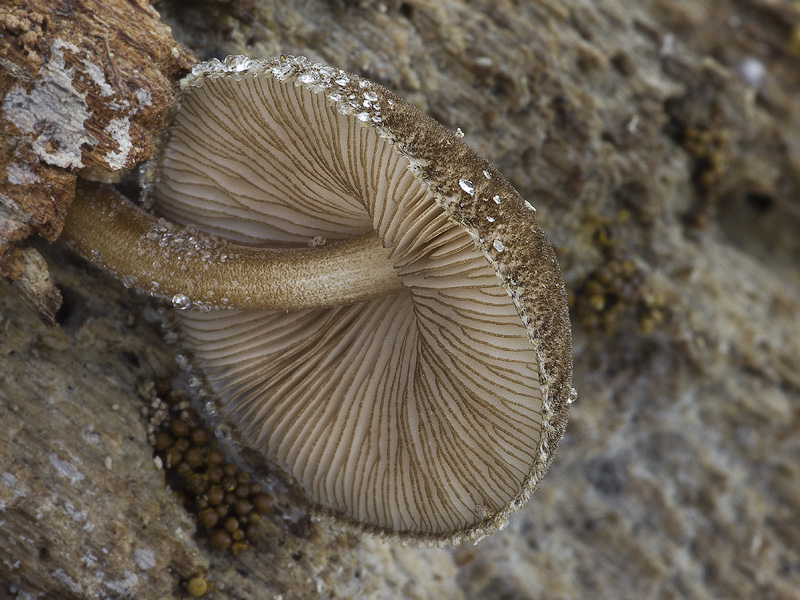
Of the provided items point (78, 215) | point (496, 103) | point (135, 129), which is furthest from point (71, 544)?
point (496, 103)

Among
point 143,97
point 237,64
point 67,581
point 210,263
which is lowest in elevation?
point 67,581

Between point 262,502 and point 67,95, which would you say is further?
point 262,502

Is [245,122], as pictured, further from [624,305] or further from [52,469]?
[624,305]

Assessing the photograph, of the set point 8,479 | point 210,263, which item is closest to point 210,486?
point 8,479

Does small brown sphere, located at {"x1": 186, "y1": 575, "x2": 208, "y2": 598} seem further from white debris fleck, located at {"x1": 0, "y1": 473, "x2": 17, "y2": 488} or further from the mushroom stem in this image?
the mushroom stem

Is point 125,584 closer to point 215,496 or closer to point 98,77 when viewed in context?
point 215,496

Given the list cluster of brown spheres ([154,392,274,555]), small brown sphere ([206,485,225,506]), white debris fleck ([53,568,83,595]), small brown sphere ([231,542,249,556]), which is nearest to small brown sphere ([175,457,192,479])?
cluster of brown spheres ([154,392,274,555])
